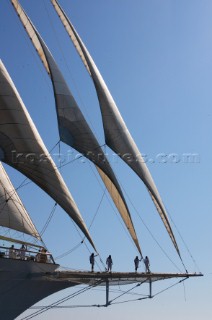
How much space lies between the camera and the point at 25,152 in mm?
24281

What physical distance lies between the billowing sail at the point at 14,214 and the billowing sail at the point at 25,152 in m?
3.56

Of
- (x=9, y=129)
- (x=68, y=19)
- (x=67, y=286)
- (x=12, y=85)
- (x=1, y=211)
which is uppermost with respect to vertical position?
(x=68, y=19)

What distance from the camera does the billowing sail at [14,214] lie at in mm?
26797

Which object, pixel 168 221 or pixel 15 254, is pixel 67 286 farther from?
pixel 168 221

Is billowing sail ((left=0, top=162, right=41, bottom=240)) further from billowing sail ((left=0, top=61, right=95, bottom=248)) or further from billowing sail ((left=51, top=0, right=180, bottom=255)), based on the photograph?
billowing sail ((left=51, top=0, right=180, bottom=255))

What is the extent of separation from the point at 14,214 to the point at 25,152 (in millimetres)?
4624

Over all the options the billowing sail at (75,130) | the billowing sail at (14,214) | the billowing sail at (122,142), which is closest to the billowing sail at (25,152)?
the billowing sail at (75,130)

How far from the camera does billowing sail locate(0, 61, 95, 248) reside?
2398cm

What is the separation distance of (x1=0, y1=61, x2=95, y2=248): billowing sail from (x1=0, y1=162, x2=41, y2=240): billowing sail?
3561 millimetres

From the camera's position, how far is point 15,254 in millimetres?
24453

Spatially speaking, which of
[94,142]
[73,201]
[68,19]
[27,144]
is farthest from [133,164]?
[68,19]

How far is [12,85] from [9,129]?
8.97 feet

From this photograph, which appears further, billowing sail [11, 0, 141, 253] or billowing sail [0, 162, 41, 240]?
billowing sail [0, 162, 41, 240]

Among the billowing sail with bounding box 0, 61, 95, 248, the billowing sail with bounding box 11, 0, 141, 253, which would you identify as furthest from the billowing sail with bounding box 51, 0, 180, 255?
the billowing sail with bounding box 0, 61, 95, 248
